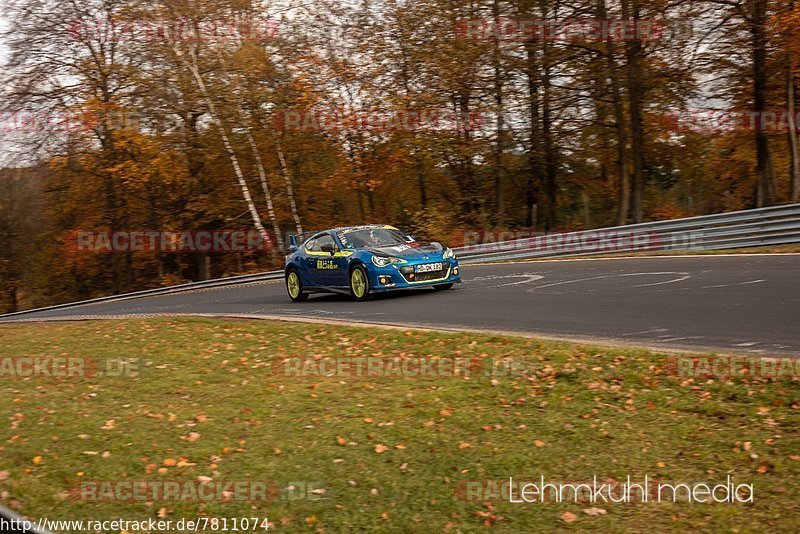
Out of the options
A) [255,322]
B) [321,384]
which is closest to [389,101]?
[255,322]

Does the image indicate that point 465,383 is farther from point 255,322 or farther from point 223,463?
point 255,322

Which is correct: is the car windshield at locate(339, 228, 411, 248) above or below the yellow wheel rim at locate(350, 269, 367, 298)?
above

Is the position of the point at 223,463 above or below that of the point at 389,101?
below

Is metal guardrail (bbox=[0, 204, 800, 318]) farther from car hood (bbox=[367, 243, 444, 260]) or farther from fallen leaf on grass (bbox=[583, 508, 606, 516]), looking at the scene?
fallen leaf on grass (bbox=[583, 508, 606, 516])

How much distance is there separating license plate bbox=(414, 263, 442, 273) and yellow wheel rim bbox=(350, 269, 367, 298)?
1.06 metres

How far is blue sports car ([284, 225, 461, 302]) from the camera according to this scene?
50.0 ft

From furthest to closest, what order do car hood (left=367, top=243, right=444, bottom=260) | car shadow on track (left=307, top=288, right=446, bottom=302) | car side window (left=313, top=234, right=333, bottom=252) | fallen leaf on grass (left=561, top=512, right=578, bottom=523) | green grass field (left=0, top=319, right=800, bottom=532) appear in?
car side window (left=313, top=234, right=333, bottom=252)
car shadow on track (left=307, top=288, right=446, bottom=302)
car hood (left=367, top=243, right=444, bottom=260)
green grass field (left=0, top=319, right=800, bottom=532)
fallen leaf on grass (left=561, top=512, right=578, bottom=523)

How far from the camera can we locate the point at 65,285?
43156mm

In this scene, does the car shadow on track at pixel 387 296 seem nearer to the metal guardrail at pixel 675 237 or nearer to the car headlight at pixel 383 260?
the car headlight at pixel 383 260

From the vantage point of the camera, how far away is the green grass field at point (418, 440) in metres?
A: 5.00

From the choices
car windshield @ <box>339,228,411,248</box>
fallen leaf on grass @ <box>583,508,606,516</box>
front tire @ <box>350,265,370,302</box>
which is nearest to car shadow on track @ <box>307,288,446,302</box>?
front tire @ <box>350,265,370,302</box>

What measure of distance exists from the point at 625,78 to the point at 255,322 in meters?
18.0

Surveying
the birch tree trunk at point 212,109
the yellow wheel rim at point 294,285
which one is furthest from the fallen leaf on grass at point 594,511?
the birch tree trunk at point 212,109

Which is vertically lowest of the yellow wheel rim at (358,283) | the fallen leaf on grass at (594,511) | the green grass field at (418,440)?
the fallen leaf on grass at (594,511)
